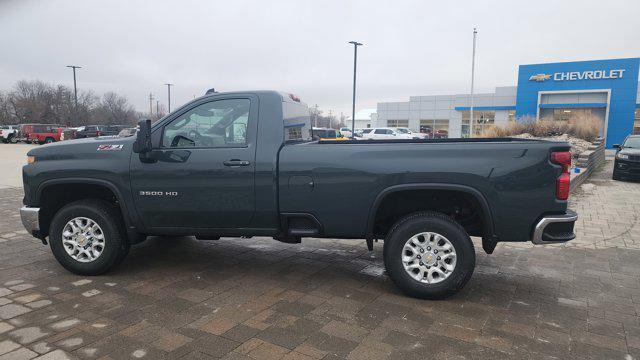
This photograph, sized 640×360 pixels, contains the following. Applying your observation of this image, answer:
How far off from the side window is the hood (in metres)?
0.45

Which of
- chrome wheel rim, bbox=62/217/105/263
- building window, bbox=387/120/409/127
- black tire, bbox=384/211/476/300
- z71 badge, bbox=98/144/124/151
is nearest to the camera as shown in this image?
black tire, bbox=384/211/476/300

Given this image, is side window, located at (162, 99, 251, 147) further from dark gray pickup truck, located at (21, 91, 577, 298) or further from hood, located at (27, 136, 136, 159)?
hood, located at (27, 136, 136, 159)

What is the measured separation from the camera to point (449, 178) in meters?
3.98

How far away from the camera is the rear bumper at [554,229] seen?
3.90 metres

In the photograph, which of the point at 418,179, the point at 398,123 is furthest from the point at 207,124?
the point at 398,123

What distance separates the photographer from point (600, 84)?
35.4m

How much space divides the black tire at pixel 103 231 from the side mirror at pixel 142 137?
83cm

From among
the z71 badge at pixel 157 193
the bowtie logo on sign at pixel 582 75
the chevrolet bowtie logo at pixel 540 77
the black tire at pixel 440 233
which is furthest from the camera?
the chevrolet bowtie logo at pixel 540 77

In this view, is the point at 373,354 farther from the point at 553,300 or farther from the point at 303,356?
the point at 553,300

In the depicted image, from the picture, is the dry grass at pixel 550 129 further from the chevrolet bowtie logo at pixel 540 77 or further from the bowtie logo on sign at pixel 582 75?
the chevrolet bowtie logo at pixel 540 77

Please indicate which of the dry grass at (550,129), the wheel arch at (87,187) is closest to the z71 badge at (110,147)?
the wheel arch at (87,187)

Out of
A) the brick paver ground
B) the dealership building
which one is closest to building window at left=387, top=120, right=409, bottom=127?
the dealership building

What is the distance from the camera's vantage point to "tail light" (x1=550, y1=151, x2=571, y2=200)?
12.7ft

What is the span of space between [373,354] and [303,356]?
19.7 inches
